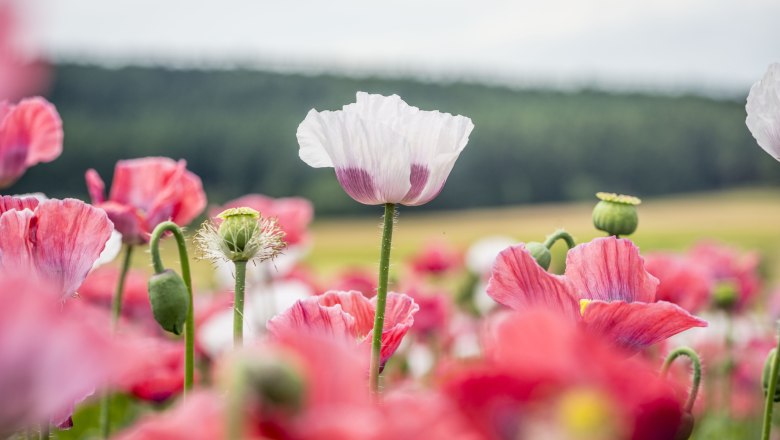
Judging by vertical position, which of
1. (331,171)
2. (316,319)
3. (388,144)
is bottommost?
(316,319)

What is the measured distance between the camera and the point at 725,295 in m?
1.79

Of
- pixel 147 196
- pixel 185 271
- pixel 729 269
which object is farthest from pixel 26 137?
pixel 729 269

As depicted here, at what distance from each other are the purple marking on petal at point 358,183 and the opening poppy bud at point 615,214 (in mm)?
247

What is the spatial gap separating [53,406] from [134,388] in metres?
0.97

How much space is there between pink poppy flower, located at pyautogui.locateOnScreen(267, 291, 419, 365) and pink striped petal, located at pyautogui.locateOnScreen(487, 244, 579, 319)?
0.23ft

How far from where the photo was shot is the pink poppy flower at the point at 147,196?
2.98 feet

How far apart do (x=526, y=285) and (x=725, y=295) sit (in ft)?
4.51

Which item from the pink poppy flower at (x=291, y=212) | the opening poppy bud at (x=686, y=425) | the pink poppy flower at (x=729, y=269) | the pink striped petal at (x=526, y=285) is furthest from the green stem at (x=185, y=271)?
the pink poppy flower at (x=729, y=269)

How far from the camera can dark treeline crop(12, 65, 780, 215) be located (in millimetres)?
33312

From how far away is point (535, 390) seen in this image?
289 mm

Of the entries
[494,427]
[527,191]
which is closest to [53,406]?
[494,427]

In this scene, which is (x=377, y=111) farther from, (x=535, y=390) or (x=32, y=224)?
(x=535, y=390)

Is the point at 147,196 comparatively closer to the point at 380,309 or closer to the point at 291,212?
the point at 380,309

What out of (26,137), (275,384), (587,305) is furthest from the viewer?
(26,137)
